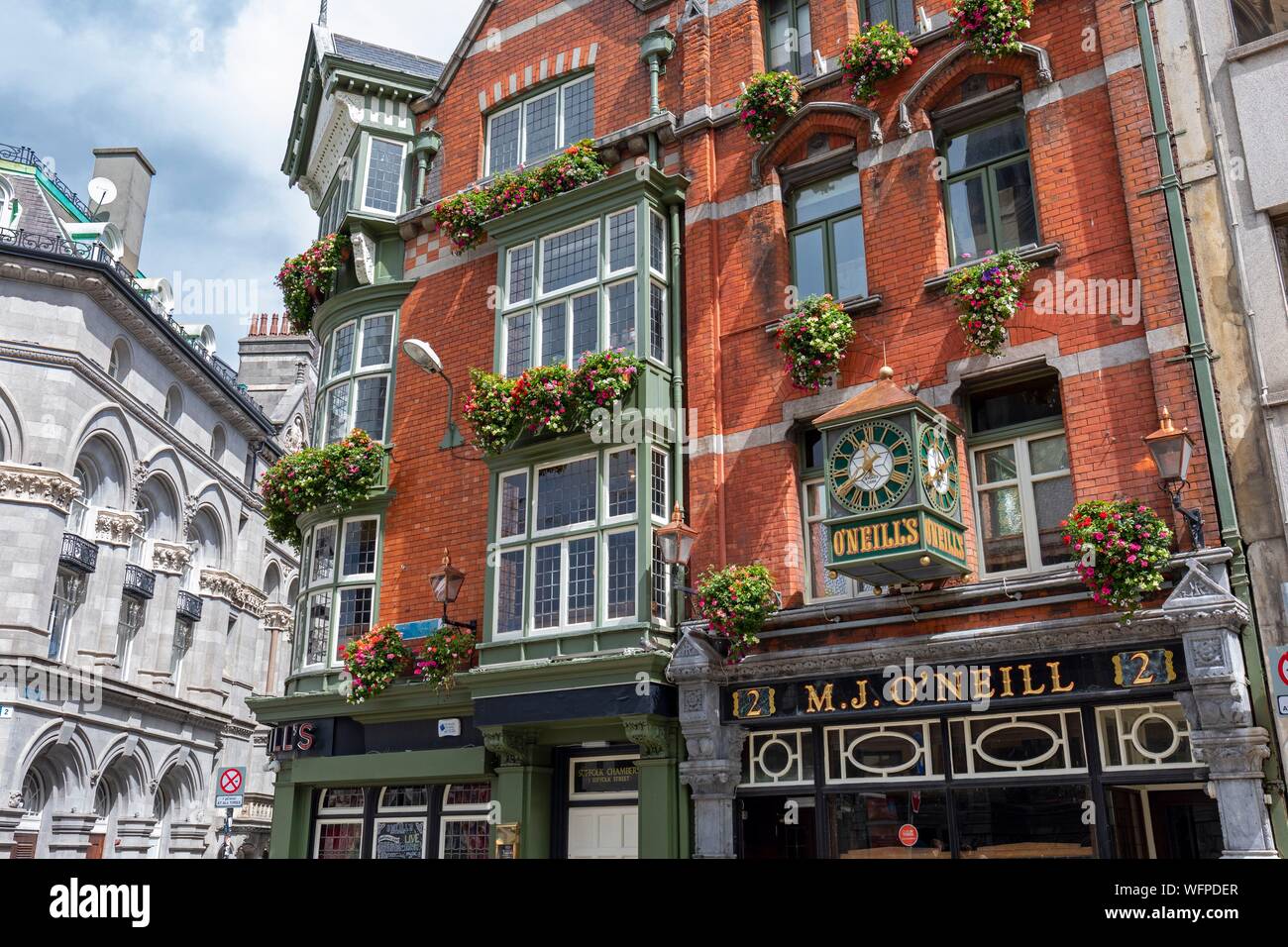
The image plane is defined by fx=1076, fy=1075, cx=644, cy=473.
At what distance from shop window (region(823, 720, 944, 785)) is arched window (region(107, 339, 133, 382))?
94.9 feet

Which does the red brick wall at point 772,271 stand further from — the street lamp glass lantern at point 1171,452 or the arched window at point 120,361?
the arched window at point 120,361

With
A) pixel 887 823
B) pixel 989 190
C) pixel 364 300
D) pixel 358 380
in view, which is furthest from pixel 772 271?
pixel 364 300

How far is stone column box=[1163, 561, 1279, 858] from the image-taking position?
10.1 meters

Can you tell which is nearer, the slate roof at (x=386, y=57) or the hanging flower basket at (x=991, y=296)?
the hanging flower basket at (x=991, y=296)

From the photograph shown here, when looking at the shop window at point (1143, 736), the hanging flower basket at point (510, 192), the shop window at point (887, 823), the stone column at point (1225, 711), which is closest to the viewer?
the stone column at point (1225, 711)

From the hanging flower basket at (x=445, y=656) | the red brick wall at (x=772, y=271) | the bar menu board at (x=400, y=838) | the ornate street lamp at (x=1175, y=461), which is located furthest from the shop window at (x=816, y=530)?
the bar menu board at (x=400, y=838)

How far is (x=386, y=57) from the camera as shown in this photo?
2195 centimetres

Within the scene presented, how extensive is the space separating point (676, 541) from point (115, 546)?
26.1 metres

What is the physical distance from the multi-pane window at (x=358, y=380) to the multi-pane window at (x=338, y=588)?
1.68 m

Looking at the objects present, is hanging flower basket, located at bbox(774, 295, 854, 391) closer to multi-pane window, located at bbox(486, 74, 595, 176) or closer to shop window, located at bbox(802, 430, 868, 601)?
shop window, located at bbox(802, 430, 868, 601)

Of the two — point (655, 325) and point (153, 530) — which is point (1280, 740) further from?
point (153, 530)

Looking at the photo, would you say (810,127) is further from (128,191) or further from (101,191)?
(128,191)

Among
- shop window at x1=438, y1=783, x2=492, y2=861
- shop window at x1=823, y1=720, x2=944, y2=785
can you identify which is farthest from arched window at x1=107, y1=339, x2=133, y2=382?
shop window at x1=823, y1=720, x2=944, y2=785

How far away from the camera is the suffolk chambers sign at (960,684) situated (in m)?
11.1
